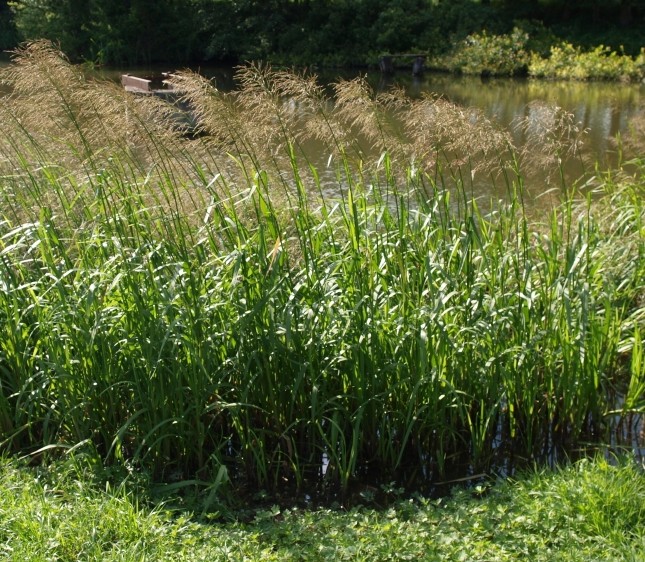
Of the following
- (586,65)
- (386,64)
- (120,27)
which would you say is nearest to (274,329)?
(586,65)

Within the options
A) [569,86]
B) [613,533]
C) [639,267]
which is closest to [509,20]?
[569,86]

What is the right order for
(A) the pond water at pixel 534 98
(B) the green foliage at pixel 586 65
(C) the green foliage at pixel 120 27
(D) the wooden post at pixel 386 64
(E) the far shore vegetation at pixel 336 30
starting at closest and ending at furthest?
(A) the pond water at pixel 534 98
(B) the green foliage at pixel 586 65
(E) the far shore vegetation at pixel 336 30
(D) the wooden post at pixel 386 64
(C) the green foliage at pixel 120 27

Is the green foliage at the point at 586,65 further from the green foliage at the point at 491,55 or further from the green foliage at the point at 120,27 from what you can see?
the green foliage at the point at 120,27

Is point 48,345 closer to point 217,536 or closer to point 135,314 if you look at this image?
point 135,314

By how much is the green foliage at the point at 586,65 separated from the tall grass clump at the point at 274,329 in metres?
18.4

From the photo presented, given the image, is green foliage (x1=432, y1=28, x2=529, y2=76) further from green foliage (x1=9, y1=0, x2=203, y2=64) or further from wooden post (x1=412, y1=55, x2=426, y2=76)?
green foliage (x1=9, y1=0, x2=203, y2=64)

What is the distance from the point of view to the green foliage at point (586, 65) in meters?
20.3

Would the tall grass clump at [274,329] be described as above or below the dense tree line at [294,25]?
below

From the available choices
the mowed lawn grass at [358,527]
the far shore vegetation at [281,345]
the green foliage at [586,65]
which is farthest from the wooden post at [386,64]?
the mowed lawn grass at [358,527]

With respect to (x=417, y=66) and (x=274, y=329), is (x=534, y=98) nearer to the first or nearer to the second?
(x=417, y=66)

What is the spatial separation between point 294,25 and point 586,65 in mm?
10477

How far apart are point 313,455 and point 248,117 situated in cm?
144

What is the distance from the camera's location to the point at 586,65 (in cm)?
2116

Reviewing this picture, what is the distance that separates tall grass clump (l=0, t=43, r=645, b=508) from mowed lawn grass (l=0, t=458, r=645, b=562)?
289 millimetres
